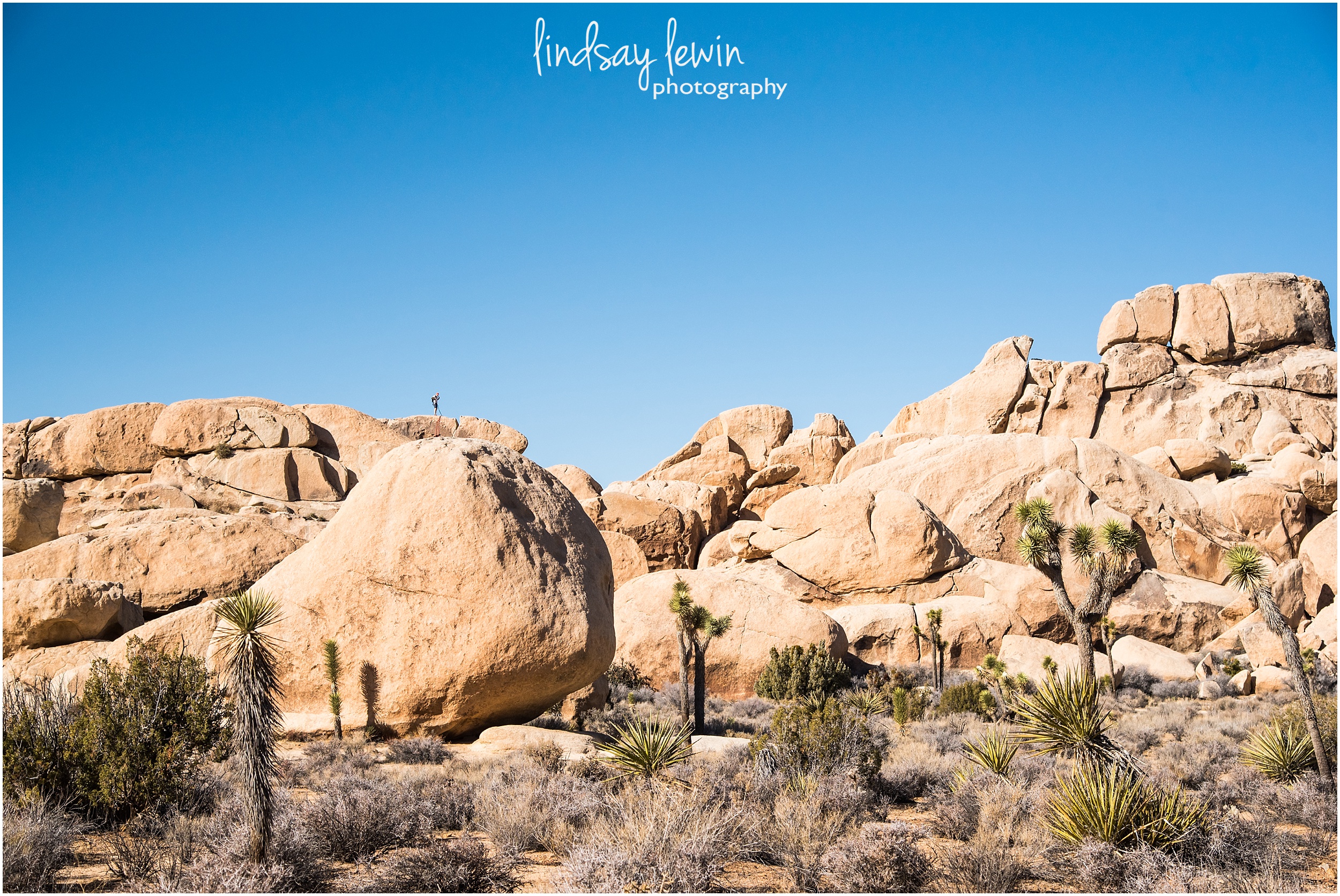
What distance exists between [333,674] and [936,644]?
1813 cm

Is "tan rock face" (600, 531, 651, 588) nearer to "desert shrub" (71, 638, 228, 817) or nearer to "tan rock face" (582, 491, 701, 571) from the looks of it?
"tan rock face" (582, 491, 701, 571)

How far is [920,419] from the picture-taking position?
169ft

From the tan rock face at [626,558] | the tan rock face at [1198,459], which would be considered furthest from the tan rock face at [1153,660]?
the tan rock face at [626,558]

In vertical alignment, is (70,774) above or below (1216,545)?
below

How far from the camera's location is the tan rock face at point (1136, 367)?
160 feet

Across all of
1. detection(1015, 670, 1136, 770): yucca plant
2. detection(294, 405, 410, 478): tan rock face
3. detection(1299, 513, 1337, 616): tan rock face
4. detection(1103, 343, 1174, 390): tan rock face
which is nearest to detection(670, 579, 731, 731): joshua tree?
detection(1015, 670, 1136, 770): yucca plant

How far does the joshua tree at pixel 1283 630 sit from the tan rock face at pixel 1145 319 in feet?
133

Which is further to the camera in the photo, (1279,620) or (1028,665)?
(1028,665)

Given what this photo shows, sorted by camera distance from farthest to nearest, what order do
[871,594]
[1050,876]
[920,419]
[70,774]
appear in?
[920,419]
[871,594]
[70,774]
[1050,876]

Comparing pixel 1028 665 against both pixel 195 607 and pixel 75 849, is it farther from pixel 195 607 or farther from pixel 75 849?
pixel 75 849

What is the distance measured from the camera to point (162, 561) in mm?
22109

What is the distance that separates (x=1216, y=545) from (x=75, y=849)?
40.0 m

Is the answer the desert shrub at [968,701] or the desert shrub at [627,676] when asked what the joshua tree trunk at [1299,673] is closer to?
the desert shrub at [968,701]

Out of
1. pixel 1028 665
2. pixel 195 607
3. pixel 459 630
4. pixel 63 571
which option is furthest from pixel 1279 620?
pixel 63 571
